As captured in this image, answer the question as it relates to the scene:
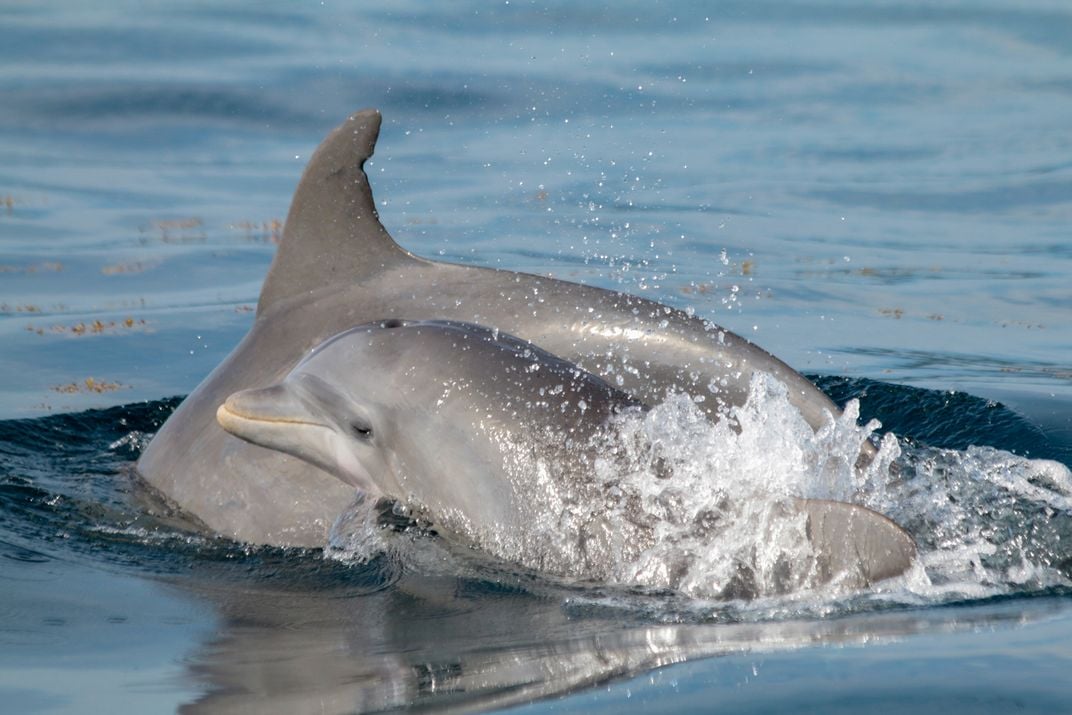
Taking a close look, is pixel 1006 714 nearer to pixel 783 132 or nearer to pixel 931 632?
pixel 931 632

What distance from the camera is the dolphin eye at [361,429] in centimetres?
603

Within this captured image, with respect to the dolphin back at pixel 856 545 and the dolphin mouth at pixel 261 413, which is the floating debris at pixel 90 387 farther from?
the dolphin back at pixel 856 545

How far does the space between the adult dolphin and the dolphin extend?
0.63m

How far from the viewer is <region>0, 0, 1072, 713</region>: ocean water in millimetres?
4695

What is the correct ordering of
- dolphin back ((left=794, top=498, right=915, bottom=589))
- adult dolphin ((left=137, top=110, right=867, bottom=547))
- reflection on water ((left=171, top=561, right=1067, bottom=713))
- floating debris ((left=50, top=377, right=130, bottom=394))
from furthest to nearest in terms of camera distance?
floating debris ((left=50, top=377, right=130, bottom=394)) < adult dolphin ((left=137, top=110, right=867, bottom=547)) < dolphin back ((left=794, top=498, right=915, bottom=589)) < reflection on water ((left=171, top=561, right=1067, bottom=713))

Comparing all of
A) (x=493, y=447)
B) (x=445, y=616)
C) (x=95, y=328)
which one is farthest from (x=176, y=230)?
(x=445, y=616)

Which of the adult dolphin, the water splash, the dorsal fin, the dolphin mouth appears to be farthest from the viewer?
the dorsal fin

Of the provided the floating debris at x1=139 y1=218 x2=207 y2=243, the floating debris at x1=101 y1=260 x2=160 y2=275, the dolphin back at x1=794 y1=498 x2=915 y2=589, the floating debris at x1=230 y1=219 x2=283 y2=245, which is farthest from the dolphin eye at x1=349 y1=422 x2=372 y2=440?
the floating debris at x1=139 y1=218 x2=207 y2=243

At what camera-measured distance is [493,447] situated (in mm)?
5793

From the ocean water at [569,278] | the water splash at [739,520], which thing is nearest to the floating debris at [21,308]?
the ocean water at [569,278]

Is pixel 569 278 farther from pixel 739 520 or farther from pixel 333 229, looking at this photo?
pixel 739 520

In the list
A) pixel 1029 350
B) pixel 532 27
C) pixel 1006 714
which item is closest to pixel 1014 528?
pixel 1006 714

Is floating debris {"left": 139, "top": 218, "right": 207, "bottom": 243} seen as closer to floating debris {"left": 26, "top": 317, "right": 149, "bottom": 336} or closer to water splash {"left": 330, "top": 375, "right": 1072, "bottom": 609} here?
floating debris {"left": 26, "top": 317, "right": 149, "bottom": 336}

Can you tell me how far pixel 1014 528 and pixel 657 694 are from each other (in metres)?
2.76
